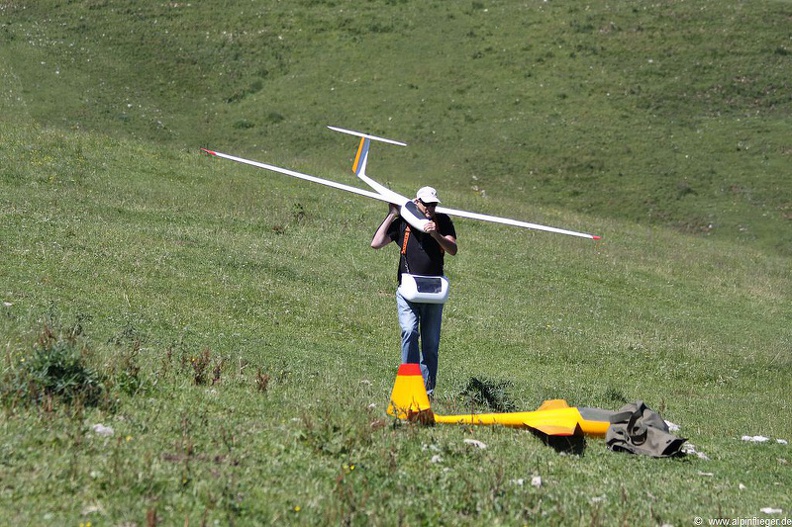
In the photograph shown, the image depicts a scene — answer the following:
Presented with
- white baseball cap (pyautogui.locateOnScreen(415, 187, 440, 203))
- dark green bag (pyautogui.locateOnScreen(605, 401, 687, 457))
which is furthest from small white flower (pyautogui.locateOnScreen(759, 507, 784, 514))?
white baseball cap (pyautogui.locateOnScreen(415, 187, 440, 203))

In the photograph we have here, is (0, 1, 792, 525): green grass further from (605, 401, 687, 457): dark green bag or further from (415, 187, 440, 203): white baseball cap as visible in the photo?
(415, 187, 440, 203): white baseball cap

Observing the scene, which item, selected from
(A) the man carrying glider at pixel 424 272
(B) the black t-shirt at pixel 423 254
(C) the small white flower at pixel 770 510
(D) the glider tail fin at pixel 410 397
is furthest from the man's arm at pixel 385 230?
(C) the small white flower at pixel 770 510

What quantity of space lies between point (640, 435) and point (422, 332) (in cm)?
269

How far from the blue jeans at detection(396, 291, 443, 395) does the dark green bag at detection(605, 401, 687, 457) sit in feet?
6.95

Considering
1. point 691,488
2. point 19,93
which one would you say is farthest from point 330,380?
point 19,93

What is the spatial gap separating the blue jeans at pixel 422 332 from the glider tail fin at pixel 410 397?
5.00 ft

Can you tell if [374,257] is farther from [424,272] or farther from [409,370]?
[409,370]

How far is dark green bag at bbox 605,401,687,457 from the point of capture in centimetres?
895

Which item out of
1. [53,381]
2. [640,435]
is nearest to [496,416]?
[640,435]

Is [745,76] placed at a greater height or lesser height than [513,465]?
greater

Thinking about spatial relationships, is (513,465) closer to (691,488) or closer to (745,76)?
(691,488)

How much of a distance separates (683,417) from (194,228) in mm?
11875

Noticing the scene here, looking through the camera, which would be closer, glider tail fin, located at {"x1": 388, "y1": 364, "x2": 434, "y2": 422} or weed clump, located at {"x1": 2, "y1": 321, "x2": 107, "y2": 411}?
weed clump, located at {"x1": 2, "y1": 321, "x2": 107, "y2": 411}

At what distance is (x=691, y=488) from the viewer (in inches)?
312
